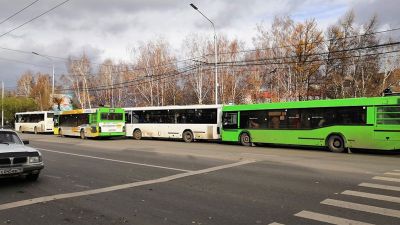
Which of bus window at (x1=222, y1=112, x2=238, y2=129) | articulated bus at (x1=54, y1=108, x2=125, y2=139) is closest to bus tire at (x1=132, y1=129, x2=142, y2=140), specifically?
articulated bus at (x1=54, y1=108, x2=125, y2=139)

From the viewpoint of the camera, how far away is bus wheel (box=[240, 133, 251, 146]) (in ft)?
78.4

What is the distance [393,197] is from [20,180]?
8857 millimetres

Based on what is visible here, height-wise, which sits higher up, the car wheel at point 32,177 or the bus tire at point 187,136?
the bus tire at point 187,136

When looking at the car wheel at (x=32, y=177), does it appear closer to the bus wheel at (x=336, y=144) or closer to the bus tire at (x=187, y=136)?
the bus wheel at (x=336, y=144)

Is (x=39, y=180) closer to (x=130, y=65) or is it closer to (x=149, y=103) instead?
(x=149, y=103)

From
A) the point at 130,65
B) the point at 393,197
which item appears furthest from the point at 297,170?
the point at 130,65

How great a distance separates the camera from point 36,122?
45.7 metres

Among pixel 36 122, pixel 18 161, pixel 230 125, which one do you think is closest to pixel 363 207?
pixel 18 161

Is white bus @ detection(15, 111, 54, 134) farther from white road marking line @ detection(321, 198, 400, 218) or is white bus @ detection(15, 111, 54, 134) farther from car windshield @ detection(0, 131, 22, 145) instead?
white road marking line @ detection(321, 198, 400, 218)

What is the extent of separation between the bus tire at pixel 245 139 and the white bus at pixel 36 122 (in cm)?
2731

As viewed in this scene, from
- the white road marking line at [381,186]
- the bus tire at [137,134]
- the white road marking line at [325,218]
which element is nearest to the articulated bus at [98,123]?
the bus tire at [137,134]

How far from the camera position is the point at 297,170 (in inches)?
482

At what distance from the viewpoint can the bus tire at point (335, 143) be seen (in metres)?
19.4

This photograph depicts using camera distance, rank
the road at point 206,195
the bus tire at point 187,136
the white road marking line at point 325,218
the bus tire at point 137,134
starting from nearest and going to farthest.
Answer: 1. the white road marking line at point 325,218
2. the road at point 206,195
3. the bus tire at point 187,136
4. the bus tire at point 137,134
